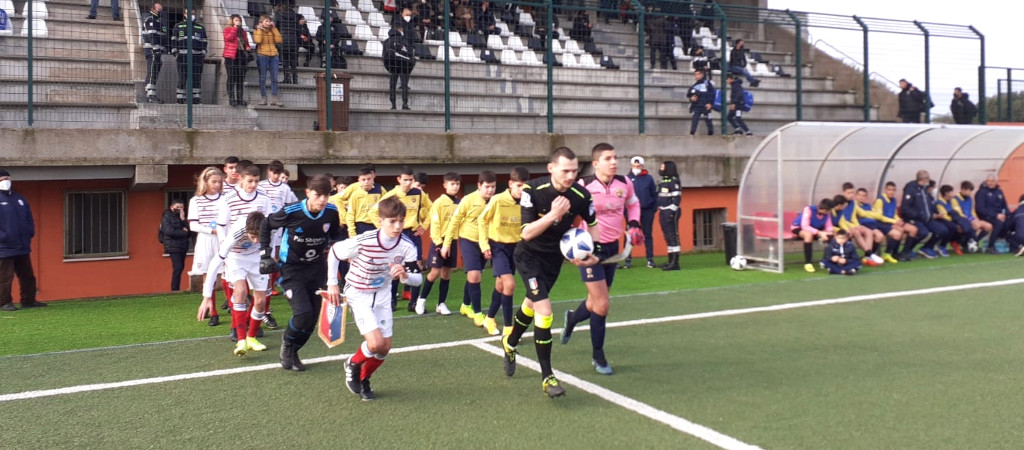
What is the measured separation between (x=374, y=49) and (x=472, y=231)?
8.14 m

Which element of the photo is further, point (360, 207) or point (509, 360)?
point (360, 207)

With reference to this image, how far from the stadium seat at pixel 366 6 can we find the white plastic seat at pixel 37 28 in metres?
6.39

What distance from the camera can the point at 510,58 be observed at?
19.0 metres

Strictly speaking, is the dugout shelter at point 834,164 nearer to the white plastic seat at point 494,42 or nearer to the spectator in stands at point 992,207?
the spectator in stands at point 992,207

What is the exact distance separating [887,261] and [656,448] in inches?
512

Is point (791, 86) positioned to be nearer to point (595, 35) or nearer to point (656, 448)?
point (595, 35)

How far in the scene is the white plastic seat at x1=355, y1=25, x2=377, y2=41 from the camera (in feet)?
57.9

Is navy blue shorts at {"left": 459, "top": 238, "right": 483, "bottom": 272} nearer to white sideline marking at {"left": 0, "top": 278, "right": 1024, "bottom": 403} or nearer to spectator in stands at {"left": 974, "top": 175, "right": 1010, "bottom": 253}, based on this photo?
white sideline marking at {"left": 0, "top": 278, "right": 1024, "bottom": 403}

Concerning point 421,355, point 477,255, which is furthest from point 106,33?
point 421,355

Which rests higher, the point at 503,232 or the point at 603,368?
the point at 503,232

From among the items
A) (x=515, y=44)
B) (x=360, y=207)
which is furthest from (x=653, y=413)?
(x=515, y=44)

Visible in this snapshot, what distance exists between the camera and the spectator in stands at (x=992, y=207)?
18.3 metres

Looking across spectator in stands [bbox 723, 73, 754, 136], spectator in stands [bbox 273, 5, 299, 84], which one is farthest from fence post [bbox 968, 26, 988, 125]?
spectator in stands [bbox 273, 5, 299, 84]

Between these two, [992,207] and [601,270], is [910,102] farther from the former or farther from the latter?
[601,270]
